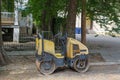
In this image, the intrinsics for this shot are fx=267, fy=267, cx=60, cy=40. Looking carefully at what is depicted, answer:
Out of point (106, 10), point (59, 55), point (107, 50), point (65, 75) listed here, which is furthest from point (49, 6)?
point (65, 75)

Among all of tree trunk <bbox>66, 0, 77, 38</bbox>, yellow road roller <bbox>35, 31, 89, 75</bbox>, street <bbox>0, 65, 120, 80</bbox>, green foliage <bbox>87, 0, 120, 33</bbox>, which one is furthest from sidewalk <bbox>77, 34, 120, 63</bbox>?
yellow road roller <bbox>35, 31, 89, 75</bbox>

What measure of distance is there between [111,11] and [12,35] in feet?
39.1

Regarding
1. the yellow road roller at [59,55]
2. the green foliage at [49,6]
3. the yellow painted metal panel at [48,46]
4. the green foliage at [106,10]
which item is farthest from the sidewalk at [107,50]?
the yellow painted metal panel at [48,46]

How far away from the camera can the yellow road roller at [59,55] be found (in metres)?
8.94

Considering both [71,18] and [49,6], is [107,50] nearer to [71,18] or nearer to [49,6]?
[49,6]

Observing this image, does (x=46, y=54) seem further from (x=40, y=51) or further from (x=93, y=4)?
(x=93, y=4)

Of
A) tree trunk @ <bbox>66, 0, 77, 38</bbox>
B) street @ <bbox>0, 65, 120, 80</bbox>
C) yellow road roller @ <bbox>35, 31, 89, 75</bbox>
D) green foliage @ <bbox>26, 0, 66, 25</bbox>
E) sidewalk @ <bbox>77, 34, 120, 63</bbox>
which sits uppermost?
green foliage @ <bbox>26, 0, 66, 25</bbox>

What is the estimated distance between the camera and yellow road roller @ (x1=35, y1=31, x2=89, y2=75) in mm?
8938

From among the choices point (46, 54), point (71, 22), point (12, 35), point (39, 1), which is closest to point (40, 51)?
point (46, 54)

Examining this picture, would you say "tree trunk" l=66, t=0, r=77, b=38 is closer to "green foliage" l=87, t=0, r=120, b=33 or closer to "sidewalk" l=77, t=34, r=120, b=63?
"sidewalk" l=77, t=34, r=120, b=63

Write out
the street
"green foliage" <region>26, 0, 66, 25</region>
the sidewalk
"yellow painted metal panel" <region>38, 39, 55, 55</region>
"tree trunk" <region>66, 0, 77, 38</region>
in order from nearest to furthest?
the street, "yellow painted metal panel" <region>38, 39, 55, 55</region>, "tree trunk" <region>66, 0, 77, 38</region>, the sidewalk, "green foliage" <region>26, 0, 66, 25</region>

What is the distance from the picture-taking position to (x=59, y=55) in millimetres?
9242

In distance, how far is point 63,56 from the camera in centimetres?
926

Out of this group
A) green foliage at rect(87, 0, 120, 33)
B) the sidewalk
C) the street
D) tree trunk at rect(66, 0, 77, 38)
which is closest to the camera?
the street
